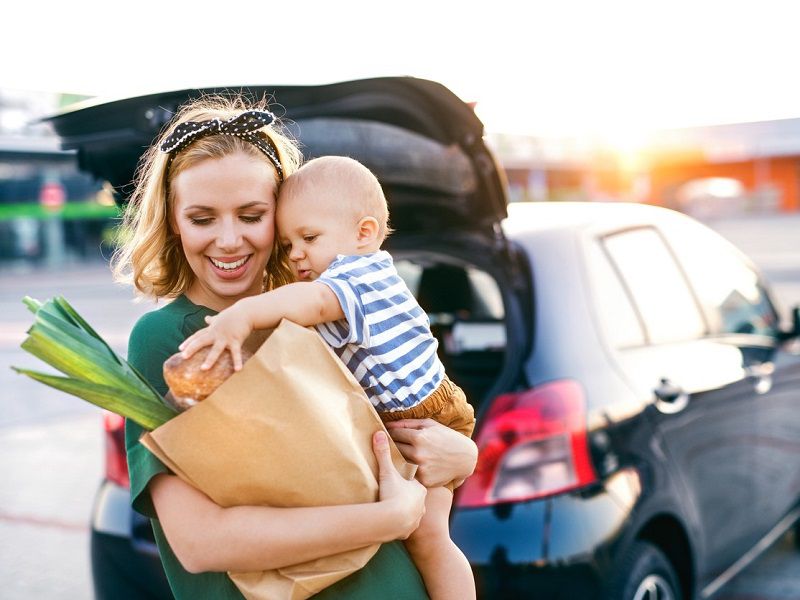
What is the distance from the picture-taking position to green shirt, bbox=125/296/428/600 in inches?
55.5

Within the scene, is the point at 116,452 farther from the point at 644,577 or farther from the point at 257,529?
the point at 257,529

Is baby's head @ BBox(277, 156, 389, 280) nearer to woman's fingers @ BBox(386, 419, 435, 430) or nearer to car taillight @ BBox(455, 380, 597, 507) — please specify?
woman's fingers @ BBox(386, 419, 435, 430)

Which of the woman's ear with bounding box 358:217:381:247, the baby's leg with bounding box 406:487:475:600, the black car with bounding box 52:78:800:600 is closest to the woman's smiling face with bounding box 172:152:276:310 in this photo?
A: the woman's ear with bounding box 358:217:381:247

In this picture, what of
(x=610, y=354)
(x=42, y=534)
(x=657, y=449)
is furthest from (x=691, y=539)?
(x=42, y=534)

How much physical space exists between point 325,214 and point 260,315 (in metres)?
0.30

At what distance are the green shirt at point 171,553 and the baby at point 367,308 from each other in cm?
7

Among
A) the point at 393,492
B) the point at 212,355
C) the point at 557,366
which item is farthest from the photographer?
the point at 557,366

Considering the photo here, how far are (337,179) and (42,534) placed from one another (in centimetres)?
431

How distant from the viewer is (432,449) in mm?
1536

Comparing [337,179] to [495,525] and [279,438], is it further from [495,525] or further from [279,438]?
[495,525]

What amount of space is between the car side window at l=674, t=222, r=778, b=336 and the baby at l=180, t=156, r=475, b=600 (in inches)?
90.4

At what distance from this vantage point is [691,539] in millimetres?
3055

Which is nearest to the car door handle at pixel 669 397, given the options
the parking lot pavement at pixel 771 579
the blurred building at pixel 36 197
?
the parking lot pavement at pixel 771 579

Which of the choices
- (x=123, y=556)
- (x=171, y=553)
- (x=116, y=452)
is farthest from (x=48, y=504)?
(x=171, y=553)
